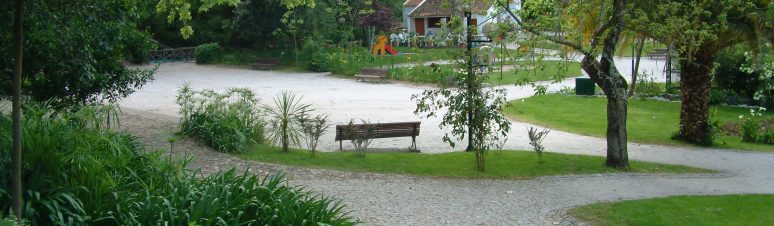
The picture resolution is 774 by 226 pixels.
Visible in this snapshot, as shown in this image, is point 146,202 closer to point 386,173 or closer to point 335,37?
point 386,173

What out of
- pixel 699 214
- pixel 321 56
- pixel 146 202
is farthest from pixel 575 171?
pixel 321 56

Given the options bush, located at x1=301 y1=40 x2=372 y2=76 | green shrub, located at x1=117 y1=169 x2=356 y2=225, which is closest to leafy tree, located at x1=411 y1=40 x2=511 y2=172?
green shrub, located at x1=117 y1=169 x2=356 y2=225

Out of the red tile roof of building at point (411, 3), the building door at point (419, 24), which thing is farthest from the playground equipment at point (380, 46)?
the red tile roof of building at point (411, 3)

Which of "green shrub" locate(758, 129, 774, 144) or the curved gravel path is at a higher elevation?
the curved gravel path

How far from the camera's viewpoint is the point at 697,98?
763 inches

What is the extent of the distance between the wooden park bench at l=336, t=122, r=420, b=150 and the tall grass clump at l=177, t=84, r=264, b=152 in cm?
167

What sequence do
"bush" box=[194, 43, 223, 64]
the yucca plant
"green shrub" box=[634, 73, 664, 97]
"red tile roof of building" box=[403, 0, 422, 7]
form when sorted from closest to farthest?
the yucca plant → "green shrub" box=[634, 73, 664, 97] → "bush" box=[194, 43, 223, 64] → "red tile roof of building" box=[403, 0, 422, 7]

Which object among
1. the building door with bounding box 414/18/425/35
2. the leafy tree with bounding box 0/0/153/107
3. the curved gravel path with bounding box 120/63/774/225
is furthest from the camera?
the building door with bounding box 414/18/425/35

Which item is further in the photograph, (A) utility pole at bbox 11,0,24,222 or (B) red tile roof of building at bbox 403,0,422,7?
(B) red tile roof of building at bbox 403,0,422,7

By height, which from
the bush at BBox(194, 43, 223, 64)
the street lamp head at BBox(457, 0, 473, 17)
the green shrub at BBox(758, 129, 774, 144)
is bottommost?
the green shrub at BBox(758, 129, 774, 144)

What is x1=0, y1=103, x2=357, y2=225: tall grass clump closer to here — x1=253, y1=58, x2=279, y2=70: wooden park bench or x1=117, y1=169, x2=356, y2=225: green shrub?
x1=117, y1=169, x2=356, y2=225: green shrub

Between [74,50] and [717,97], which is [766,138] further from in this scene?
[74,50]

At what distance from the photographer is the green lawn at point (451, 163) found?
1397cm

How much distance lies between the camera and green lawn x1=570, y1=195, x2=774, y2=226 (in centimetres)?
979
